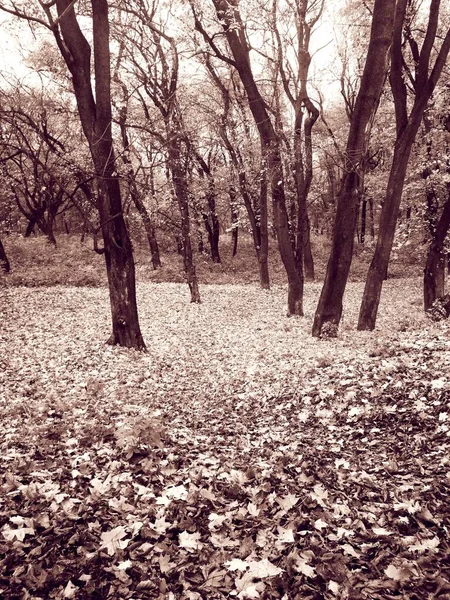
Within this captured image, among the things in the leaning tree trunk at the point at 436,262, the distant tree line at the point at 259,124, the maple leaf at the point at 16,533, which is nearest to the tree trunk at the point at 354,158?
the distant tree line at the point at 259,124

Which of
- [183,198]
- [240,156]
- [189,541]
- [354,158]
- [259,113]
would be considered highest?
[240,156]

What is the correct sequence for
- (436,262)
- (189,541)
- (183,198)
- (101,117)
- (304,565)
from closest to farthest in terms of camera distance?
(304,565)
(189,541)
(101,117)
(436,262)
(183,198)

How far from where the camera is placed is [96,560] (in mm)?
3033

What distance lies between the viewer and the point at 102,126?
28.9 ft

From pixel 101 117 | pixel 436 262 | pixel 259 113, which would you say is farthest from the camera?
pixel 436 262

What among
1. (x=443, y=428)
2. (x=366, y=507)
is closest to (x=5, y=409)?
(x=366, y=507)

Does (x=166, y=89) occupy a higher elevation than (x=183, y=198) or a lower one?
higher

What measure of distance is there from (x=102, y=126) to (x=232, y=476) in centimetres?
761

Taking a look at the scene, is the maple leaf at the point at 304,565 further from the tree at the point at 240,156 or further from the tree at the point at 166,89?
the tree at the point at 240,156

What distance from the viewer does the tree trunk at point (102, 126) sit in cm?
854

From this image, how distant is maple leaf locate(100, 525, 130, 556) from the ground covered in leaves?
2cm

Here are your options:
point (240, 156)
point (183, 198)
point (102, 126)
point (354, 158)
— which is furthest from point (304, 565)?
point (240, 156)

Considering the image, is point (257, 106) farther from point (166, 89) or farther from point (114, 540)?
point (114, 540)

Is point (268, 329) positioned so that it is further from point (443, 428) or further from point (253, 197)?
point (253, 197)
